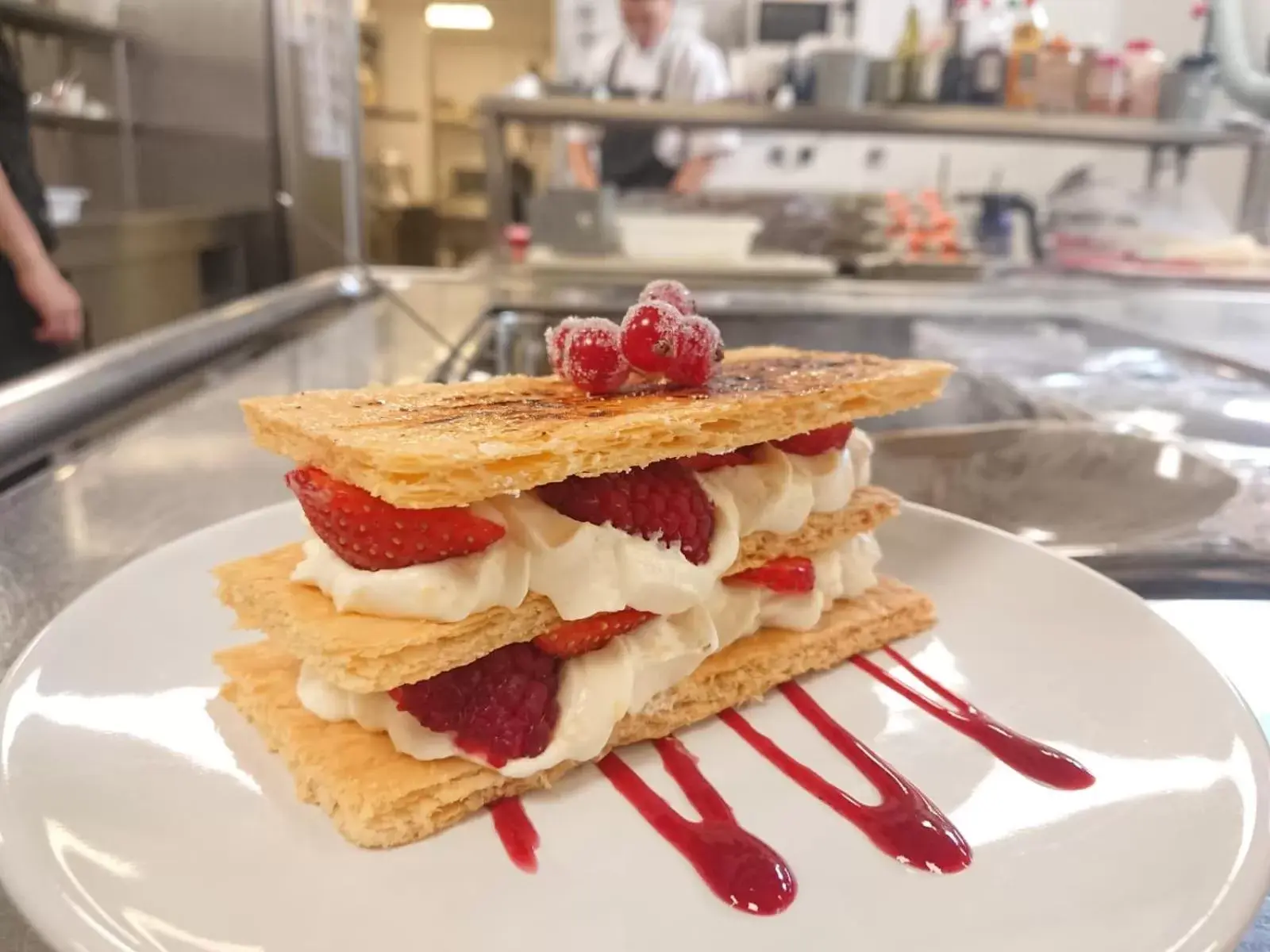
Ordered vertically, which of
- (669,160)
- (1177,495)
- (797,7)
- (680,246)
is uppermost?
(797,7)

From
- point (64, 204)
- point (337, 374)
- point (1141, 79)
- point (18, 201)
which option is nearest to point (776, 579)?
point (337, 374)

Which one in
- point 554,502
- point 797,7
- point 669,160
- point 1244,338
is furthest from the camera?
point 797,7

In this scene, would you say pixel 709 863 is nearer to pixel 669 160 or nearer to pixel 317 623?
pixel 317 623

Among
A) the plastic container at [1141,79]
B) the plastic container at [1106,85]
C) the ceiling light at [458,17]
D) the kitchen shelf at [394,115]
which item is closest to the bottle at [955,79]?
the plastic container at [1106,85]

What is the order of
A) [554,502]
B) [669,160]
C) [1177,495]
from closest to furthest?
[554,502], [1177,495], [669,160]

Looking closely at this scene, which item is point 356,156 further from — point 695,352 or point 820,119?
point 695,352

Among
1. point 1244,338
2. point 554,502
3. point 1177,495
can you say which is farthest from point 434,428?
point 1244,338

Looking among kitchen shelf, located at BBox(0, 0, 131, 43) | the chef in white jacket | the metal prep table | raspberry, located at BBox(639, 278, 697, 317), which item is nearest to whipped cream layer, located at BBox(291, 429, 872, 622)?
raspberry, located at BBox(639, 278, 697, 317)
